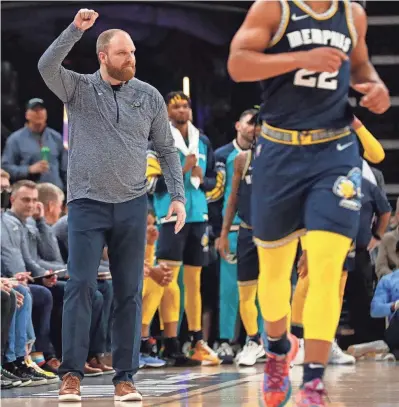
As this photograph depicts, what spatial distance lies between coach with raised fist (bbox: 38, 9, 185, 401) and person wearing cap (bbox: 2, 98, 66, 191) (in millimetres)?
4123

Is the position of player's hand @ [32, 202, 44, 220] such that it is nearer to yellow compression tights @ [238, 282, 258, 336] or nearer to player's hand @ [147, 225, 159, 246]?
player's hand @ [147, 225, 159, 246]

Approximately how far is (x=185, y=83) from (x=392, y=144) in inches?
83.4

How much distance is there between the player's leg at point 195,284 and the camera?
8352mm

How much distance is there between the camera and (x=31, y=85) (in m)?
11.3

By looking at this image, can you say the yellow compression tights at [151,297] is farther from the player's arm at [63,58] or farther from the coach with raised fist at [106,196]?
the player's arm at [63,58]

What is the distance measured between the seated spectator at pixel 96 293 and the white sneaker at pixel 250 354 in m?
1.02

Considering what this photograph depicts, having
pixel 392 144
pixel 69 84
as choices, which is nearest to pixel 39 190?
pixel 69 84

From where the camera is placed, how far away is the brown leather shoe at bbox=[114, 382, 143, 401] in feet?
16.9

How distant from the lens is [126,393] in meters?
5.19

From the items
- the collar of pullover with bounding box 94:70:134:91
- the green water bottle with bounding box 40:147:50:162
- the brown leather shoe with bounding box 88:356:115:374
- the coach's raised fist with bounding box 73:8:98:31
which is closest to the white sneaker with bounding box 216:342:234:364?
the brown leather shoe with bounding box 88:356:115:374

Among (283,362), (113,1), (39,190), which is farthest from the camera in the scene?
(113,1)

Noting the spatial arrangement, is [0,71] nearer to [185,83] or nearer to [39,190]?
[185,83]

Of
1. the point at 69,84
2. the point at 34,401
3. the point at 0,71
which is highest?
the point at 0,71

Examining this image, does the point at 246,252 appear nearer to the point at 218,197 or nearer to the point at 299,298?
the point at 218,197
